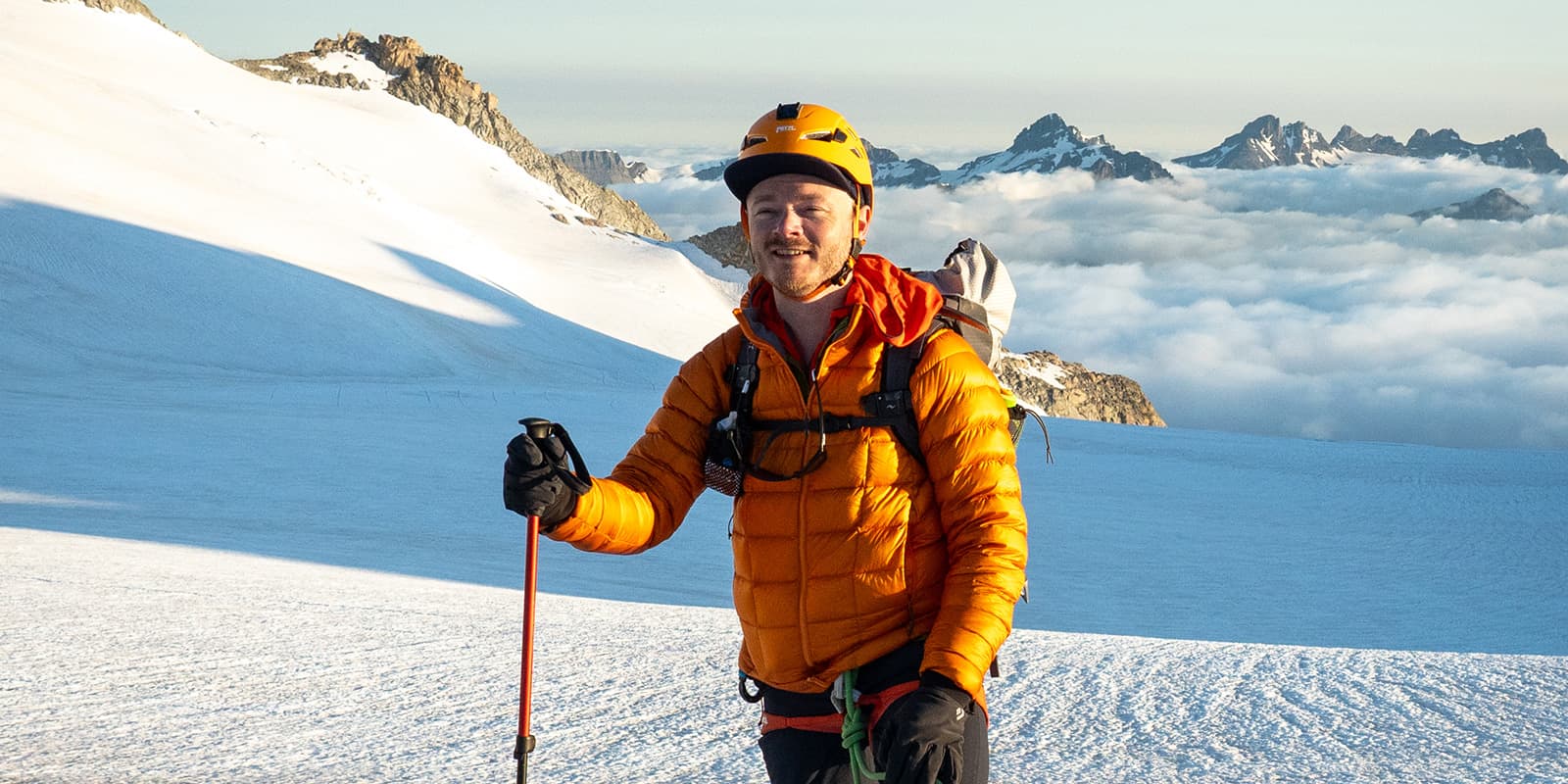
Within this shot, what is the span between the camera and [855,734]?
7.82ft

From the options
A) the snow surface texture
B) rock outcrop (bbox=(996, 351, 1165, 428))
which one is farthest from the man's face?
rock outcrop (bbox=(996, 351, 1165, 428))

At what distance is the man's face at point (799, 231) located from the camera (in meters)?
2.47

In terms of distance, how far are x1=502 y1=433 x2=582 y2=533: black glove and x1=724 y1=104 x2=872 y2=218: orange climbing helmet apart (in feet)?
1.92

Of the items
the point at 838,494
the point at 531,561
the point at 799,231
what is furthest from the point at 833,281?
the point at 531,561

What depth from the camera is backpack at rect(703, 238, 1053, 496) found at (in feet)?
7.84

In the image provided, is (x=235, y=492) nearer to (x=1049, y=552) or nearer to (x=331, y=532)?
(x=331, y=532)

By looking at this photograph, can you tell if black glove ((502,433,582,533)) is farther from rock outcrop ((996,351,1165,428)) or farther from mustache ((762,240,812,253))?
rock outcrop ((996,351,1165,428))

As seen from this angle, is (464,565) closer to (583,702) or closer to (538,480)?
(583,702)

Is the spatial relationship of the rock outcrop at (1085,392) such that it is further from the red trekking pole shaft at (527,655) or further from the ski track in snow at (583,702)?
the red trekking pole shaft at (527,655)

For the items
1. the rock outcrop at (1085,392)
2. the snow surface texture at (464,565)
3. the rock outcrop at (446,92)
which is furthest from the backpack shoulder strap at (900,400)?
the rock outcrop at (1085,392)

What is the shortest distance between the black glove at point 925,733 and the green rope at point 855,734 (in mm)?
129

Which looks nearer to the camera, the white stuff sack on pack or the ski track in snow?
the white stuff sack on pack

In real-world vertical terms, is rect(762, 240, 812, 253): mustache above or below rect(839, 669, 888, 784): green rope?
above

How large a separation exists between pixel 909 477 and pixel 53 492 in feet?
39.8
